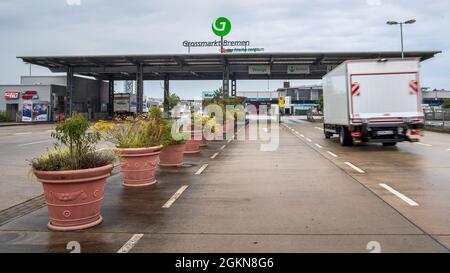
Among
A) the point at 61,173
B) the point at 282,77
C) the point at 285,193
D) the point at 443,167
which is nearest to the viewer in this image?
the point at 61,173

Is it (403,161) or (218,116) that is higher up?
(218,116)

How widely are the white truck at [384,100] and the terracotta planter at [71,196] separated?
490 inches

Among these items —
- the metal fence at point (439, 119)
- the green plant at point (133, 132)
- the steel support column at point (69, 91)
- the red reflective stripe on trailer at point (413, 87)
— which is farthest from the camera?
the steel support column at point (69, 91)

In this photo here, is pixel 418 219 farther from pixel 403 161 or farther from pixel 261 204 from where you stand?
pixel 403 161

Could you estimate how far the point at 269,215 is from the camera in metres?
6.46

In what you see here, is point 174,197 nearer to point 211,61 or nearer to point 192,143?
point 192,143

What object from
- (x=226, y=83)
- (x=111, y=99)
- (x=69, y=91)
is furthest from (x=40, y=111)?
(x=226, y=83)

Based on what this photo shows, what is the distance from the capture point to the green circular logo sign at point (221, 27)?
4703cm

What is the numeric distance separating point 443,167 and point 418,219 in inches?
247

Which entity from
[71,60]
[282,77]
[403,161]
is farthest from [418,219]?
[282,77]

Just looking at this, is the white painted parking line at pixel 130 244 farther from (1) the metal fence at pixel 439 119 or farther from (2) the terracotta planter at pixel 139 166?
(1) the metal fence at pixel 439 119

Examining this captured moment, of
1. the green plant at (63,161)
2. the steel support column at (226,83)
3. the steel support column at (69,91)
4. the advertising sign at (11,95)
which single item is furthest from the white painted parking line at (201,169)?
the advertising sign at (11,95)

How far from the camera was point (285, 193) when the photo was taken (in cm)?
819
